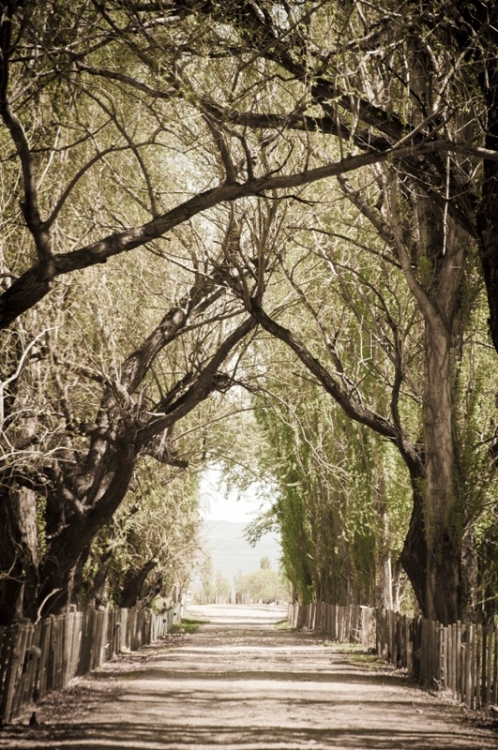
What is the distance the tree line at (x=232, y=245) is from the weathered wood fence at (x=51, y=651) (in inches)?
34.7

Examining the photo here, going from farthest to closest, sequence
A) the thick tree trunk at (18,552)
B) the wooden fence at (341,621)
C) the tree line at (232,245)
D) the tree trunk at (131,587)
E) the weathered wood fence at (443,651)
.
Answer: the tree trunk at (131,587), the wooden fence at (341,621), the thick tree trunk at (18,552), the weathered wood fence at (443,651), the tree line at (232,245)

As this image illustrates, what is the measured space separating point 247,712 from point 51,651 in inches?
145

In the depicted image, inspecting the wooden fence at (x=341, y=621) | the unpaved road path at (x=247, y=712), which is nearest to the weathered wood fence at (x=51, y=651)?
the unpaved road path at (x=247, y=712)

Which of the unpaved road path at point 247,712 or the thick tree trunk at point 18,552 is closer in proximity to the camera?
the unpaved road path at point 247,712

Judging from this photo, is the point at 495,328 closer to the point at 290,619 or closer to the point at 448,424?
the point at 448,424

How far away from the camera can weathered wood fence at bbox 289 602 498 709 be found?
14.3m

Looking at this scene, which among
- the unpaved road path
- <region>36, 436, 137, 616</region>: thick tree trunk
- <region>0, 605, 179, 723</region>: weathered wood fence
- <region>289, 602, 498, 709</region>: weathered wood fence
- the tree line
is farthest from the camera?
<region>36, 436, 137, 616</region>: thick tree trunk

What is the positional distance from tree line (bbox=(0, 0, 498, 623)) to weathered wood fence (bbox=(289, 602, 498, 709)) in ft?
2.80

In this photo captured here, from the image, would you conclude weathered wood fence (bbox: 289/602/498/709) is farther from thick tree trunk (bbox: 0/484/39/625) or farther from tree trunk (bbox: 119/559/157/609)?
tree trunk (bbox: 119/559/157/609)

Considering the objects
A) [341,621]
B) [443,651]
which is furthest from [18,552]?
[341,621]

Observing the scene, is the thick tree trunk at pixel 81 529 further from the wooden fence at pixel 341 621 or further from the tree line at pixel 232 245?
the wooden fence at pixel 341 621

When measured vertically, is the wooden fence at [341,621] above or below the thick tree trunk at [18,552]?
below

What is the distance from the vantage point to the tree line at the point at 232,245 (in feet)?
37.2

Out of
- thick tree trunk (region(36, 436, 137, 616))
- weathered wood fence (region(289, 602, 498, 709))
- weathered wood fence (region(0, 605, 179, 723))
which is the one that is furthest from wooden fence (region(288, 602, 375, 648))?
thick tree trunk (region(36, 436, 137, 616))
